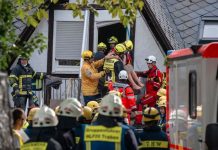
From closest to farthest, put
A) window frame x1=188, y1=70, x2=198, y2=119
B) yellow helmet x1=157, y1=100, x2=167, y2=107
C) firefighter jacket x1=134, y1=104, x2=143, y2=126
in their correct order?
window frame x1=188, y1=70, x2=198, y2=119 < yellow helmet x1=157, y1=100, x2=167, y2=107 < firefighter jacket x1=134, y1=104, x2=143, y2=126

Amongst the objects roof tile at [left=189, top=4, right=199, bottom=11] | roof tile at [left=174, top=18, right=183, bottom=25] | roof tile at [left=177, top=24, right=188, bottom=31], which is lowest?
roof tile at [left=177, top=24, right=188, bottom=31]

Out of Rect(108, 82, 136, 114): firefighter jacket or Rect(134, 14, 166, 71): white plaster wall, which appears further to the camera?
Rect(134, 14, 166, 71): white plaster wall

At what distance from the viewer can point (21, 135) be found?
10.9m

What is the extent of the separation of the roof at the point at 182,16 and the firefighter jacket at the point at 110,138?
13012 mm

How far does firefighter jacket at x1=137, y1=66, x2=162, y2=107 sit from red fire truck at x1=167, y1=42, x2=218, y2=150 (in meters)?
6.34

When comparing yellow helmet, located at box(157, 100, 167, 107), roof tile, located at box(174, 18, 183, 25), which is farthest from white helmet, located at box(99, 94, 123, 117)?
roof tile, located at box(174, 18, 183, 25)

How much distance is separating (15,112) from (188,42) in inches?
548

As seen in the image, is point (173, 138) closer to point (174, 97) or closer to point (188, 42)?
point (174, 97)

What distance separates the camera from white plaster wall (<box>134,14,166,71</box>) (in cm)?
2350

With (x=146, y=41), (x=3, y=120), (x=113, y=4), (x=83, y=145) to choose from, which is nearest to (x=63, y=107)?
(x=83, y=145)

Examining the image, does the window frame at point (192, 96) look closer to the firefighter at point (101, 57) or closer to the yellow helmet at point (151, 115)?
the yellow helmet at point (151, 115)

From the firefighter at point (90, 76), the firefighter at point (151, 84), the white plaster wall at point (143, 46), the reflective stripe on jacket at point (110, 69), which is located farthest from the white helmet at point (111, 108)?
the white plaster wall at point (143, 46)

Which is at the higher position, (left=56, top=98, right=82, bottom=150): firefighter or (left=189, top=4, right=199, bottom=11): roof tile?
(left=189, top=4, right=199, bottom=11): roof tile

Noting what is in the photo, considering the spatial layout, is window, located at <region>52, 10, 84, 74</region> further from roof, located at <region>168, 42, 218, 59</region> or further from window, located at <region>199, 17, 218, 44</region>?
roof, located at <region>168, 42, 218, 59</region>
